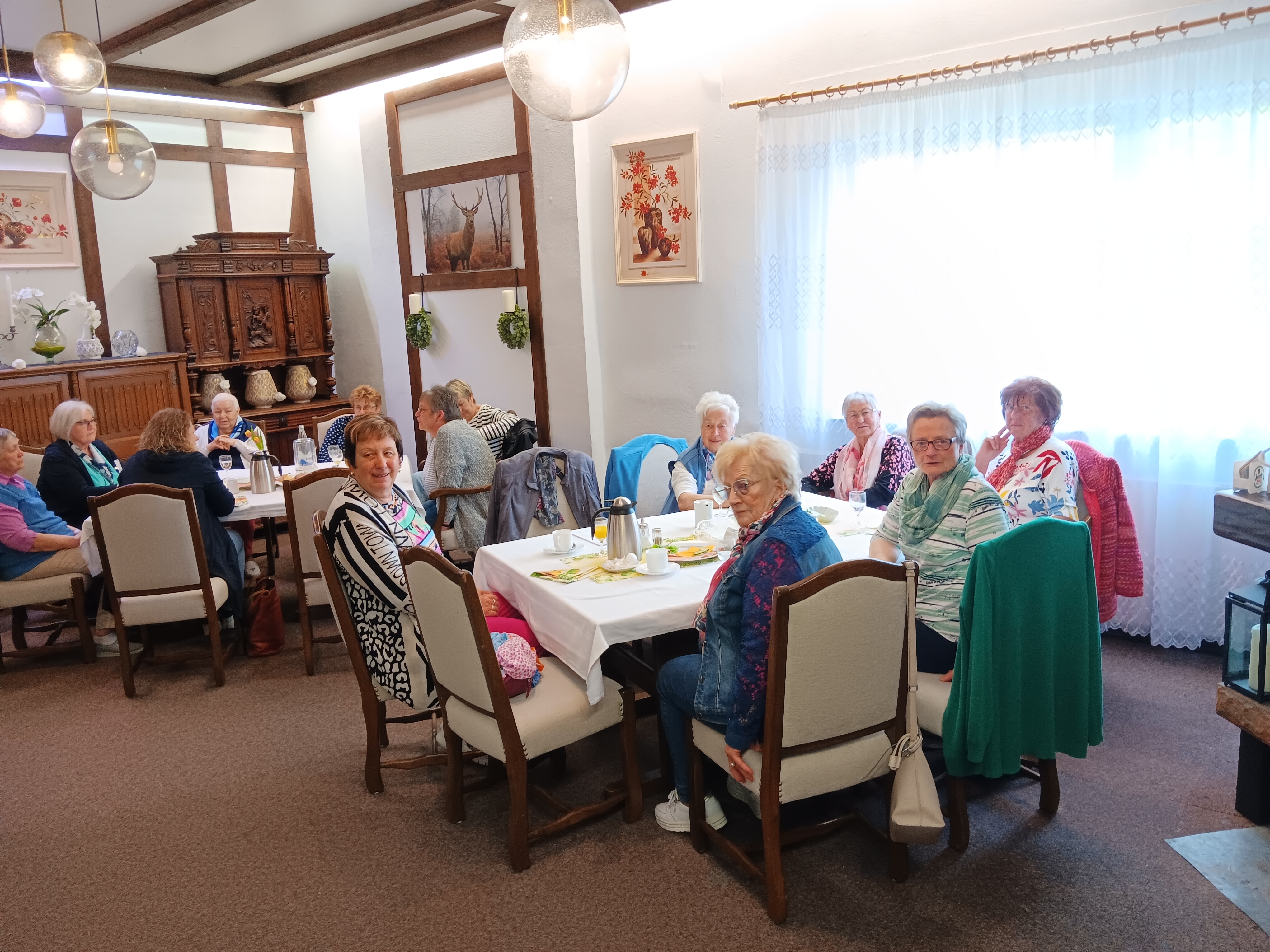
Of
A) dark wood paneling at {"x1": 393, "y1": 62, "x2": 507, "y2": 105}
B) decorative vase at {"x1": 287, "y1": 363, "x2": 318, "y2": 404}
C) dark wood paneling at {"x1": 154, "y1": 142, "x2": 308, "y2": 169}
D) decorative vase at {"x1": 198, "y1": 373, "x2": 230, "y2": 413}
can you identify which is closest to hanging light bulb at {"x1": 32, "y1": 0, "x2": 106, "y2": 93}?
dark wood paneling at {"x1": 393, "y1": 62, "x2": 507, "y2": 105}

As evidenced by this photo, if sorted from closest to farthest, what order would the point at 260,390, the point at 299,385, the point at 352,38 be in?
the point at 352,38 < the point at 260,390 < the point at 299,385

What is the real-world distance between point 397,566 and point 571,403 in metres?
3.14

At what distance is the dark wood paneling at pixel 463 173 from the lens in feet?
19.9

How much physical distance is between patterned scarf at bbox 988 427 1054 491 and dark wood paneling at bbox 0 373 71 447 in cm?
542

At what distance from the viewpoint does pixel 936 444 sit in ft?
9.77

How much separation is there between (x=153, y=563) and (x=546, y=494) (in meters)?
1.70

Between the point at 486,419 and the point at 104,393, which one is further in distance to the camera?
the point at 104,393

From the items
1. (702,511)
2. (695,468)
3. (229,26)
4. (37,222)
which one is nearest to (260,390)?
(37,222)

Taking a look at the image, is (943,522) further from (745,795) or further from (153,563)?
(153,563)

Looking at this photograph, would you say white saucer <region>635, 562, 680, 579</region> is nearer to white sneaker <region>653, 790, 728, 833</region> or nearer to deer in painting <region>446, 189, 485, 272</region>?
white sneaker <region>653, 790, 728, 833</region>

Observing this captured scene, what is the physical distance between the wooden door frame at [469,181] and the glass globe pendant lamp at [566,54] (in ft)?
10.7

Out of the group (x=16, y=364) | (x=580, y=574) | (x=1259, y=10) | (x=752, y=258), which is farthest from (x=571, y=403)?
(x=1259, y=10)

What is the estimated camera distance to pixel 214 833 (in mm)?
3090

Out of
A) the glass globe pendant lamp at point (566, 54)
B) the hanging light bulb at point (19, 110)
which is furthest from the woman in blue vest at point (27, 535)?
the glass globe pendant lamp at point (566, 54)
